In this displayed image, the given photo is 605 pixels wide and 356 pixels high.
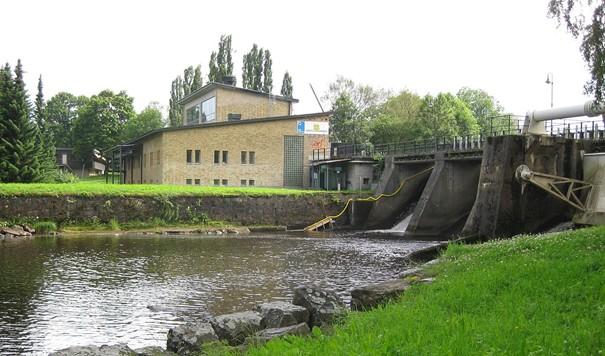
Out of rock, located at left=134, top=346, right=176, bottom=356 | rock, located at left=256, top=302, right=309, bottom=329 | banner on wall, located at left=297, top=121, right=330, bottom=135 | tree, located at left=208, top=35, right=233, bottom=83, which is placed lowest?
rock, located at left=134, top=346, right=176, bottom=356

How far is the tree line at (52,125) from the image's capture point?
4159cm

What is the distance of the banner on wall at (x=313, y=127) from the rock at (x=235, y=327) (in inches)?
1620

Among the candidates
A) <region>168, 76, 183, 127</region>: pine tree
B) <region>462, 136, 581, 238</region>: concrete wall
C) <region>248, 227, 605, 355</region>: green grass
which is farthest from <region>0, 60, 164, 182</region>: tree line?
<region>248, 227, 605, 355</region>: green grass

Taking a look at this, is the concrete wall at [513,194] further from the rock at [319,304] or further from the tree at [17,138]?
the tree at [17,138]

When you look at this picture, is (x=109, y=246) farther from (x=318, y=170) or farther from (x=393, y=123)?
(x=393, y=123)

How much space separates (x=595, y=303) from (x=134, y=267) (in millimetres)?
16132

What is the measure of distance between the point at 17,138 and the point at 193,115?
972 inches

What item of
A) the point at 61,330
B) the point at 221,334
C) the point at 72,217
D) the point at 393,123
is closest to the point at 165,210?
the point at 72,217

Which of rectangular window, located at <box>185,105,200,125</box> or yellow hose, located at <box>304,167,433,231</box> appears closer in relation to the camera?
yellow hose, located at <box>304,167,433,231</box>

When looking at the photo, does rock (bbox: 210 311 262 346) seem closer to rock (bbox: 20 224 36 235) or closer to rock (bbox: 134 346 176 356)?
rock (bbox: 134 346 176 356)

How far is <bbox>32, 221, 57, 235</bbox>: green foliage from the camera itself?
3188 centimetres

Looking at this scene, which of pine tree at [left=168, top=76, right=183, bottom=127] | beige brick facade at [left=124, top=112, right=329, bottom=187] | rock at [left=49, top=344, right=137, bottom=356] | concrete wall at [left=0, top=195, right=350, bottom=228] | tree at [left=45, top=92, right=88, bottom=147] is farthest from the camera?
tree at [left=45, top=92, right=88, bottom=147]

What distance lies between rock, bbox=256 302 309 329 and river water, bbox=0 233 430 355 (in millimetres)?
2266

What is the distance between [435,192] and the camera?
34656 millimetres
